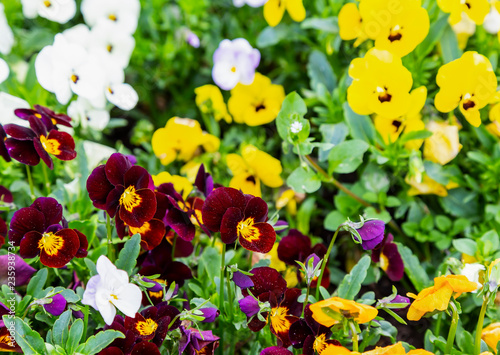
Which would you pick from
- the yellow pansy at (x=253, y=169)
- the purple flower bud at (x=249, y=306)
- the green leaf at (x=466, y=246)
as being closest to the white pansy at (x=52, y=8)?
the yellow pansy at (x=253, y=169)

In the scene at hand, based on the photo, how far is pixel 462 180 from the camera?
1494 millimetres

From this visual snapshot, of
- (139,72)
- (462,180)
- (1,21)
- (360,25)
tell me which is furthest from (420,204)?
(1,21)

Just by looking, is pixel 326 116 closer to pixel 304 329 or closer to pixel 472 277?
pixel 472 277

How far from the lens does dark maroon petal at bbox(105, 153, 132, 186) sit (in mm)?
989

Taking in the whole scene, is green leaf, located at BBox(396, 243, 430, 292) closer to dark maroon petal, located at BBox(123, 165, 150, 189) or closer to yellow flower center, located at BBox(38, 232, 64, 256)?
dark maroon petal, located at BBox(123, 165, 150, 189)

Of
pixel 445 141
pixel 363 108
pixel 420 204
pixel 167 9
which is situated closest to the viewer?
pixel 363 108

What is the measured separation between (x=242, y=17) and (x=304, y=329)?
1.48 meters

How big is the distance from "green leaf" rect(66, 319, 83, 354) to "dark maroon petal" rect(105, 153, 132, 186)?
0.27m

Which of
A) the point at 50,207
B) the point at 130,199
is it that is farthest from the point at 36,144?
the point at 130,199

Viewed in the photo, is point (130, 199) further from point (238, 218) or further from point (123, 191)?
point (238, 218)

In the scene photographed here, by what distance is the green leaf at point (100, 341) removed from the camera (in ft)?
2.93

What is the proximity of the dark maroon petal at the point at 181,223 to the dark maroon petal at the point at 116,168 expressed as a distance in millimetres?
143

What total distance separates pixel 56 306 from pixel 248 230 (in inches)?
15.7

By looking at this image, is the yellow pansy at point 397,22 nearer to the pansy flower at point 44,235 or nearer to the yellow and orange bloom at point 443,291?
the yellow and orange bloom at point 443,291
